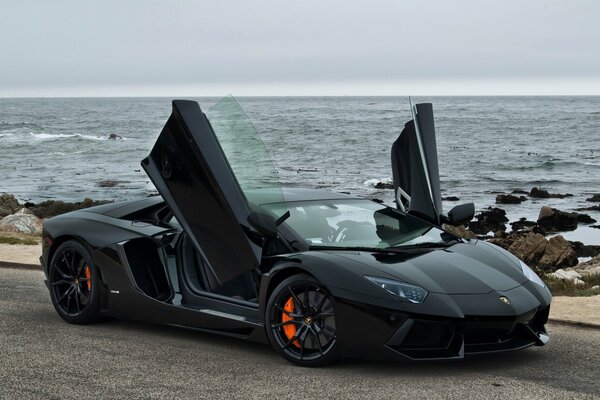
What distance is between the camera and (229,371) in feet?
21.3

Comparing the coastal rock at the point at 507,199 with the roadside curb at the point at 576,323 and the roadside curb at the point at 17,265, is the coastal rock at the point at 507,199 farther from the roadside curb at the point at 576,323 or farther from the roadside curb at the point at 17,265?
the roadside curb at the point at 576,323

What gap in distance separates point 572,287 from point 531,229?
46.3ft

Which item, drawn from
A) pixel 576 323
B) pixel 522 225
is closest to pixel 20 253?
pixel 576 323

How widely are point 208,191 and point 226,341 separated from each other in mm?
1326

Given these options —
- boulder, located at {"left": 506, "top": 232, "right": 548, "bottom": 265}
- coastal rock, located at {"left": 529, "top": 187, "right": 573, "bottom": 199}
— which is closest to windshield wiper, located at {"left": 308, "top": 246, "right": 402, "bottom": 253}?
boulder, located at {"left": 506, "top": 232, "right": 548, "bottom": 265}

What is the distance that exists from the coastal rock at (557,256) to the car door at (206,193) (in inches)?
464

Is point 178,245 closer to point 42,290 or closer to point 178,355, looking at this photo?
Answer: point 178,355

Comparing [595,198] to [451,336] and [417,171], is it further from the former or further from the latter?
[451,336]

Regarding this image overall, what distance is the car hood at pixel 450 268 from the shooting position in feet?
21.2

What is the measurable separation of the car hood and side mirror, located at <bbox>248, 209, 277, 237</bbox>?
1.62ft

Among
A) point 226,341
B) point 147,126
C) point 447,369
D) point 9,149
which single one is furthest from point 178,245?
point 147,126

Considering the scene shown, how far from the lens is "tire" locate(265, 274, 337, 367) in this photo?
21.2 ft

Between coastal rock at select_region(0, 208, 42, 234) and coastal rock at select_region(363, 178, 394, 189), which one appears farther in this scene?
coastal rock at select_region(363, 178, 394, 189)

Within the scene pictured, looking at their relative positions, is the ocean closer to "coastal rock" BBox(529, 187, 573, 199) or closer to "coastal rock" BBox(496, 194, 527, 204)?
"coastal rock" BBox(496, 194, 527, 204)
